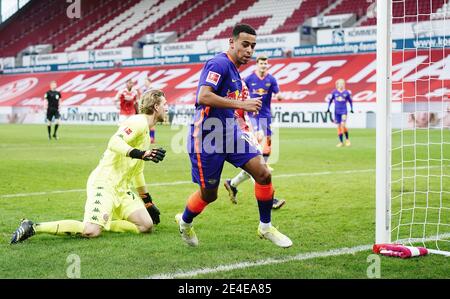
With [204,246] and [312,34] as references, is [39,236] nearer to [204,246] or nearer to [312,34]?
[204,246]

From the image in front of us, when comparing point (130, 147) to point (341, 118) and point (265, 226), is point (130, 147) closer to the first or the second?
point (265, 226)

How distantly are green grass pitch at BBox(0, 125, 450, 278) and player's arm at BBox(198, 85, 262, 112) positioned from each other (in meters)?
1.25

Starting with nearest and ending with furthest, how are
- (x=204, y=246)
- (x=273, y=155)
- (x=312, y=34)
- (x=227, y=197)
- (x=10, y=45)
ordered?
(x=204, y=246), (x=227, y=197), (x=273, y=155), (x=312, y=34), (x=10, y=45)

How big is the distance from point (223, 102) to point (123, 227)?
6.25ft

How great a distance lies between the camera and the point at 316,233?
246 inches

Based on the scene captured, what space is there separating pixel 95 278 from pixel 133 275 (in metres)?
0.28

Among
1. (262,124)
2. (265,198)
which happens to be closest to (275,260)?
(265,198)

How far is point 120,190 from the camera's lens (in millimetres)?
6473

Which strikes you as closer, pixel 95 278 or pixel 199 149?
pixel 95 278

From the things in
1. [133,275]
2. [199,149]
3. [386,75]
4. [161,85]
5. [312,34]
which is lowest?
[133,275]

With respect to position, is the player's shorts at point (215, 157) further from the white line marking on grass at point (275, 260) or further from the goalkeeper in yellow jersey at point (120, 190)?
the white line marking on grass at point (275, 260)

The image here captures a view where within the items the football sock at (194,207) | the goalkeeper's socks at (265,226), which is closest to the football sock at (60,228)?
the football sock at (194,207)

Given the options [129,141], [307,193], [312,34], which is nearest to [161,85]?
[312,34]

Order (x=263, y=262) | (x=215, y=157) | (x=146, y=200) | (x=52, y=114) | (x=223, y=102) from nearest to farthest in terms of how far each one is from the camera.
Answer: (x=263, y=262), (x=223, y=102), (x=215, y=157), (x=146, y=200), (x=52, y=114)
